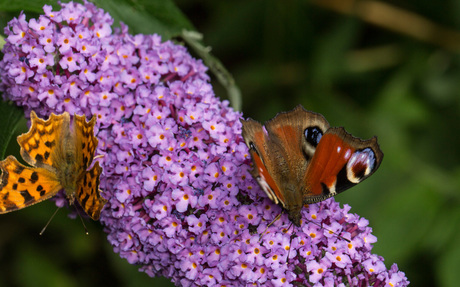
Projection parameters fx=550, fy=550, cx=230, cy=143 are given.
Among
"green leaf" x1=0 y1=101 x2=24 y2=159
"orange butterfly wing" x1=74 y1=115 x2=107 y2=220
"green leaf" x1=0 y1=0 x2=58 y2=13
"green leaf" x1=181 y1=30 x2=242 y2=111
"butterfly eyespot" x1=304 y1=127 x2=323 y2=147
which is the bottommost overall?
"orange butterfly wing" x1=74 y1=115 x2=107 y2=220

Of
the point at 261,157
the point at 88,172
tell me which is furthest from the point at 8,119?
the point at 261,157

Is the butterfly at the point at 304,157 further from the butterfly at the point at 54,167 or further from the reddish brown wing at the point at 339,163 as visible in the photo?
the butterfly at the point at 54,167

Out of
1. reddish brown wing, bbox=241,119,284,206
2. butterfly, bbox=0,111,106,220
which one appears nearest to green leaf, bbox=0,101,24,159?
butterfly, bbox=0,111,106,220

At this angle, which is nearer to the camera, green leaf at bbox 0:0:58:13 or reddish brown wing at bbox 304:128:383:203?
reddish brown wing at bbox 304:128:383:203

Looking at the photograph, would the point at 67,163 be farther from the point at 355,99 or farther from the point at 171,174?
the point at 355,99

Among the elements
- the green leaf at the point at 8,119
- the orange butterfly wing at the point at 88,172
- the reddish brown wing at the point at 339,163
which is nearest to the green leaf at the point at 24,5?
the green leaf at the point at 8,119

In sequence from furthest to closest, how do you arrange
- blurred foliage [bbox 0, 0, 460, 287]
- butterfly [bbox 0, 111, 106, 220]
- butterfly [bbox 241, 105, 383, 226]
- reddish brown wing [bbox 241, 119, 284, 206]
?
1. blurred foliage [bbox 0, 0, 460, 287]
2. butterfly [bbox 0, 111, 106, 220]
3. butterfly [bbox 241, 105, 383, 226]
4. reddish brown wing [bbox 241, 119, 284, 206]

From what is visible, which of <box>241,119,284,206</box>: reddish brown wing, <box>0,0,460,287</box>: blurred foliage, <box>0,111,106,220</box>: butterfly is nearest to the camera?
<box>241,119,284,206</box>: reddish brown wing

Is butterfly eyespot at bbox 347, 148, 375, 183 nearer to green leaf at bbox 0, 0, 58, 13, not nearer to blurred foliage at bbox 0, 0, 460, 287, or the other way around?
green leaf at bbox 0, 0, 58, 13
